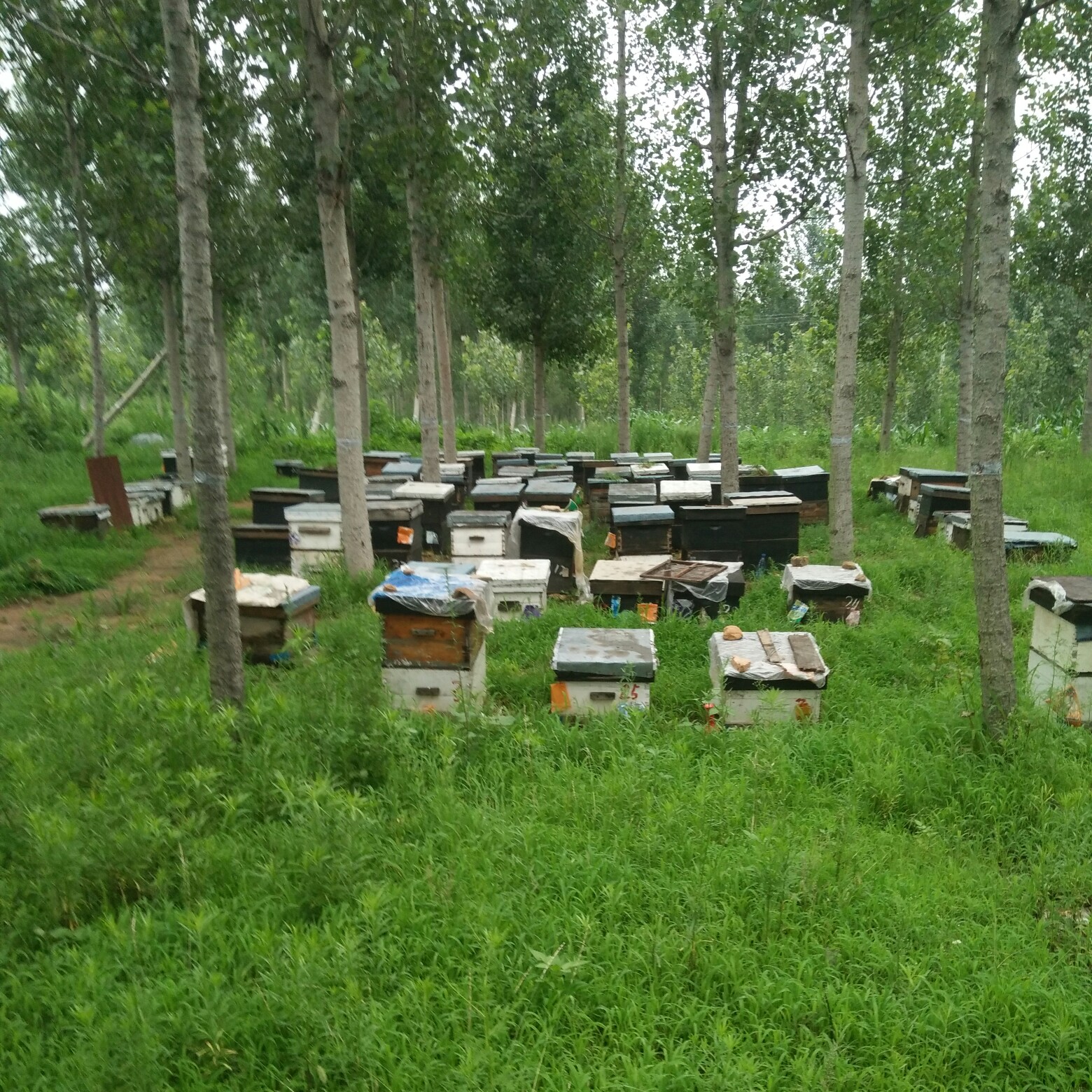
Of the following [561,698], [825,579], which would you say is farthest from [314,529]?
[825,579]

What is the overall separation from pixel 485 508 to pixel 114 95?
7.53 metres

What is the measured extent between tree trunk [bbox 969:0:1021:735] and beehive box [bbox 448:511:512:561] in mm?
4457

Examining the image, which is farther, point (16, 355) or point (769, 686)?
point (16, 355)

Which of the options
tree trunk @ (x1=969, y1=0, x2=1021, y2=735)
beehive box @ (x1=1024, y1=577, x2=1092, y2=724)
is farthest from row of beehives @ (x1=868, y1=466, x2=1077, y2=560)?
tree trunk @ (x1=969, y1=0, x2=1021, y2=735)

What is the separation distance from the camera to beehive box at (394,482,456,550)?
9.55m

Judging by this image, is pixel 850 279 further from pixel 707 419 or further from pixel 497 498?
pixel 707 419

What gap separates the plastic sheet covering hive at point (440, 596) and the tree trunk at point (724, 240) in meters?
5.41

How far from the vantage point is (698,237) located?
1041 centimetres

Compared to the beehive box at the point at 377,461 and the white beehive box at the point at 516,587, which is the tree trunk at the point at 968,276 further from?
the beehive box at the point at 377,461

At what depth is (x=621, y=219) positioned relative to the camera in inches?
578

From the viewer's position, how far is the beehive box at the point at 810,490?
10.9m

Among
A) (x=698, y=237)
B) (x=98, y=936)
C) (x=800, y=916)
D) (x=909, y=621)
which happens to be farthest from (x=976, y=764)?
(x=698, y=237)

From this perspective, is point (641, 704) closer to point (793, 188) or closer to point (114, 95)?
point (793, 188)

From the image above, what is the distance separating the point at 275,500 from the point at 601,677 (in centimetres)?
605
